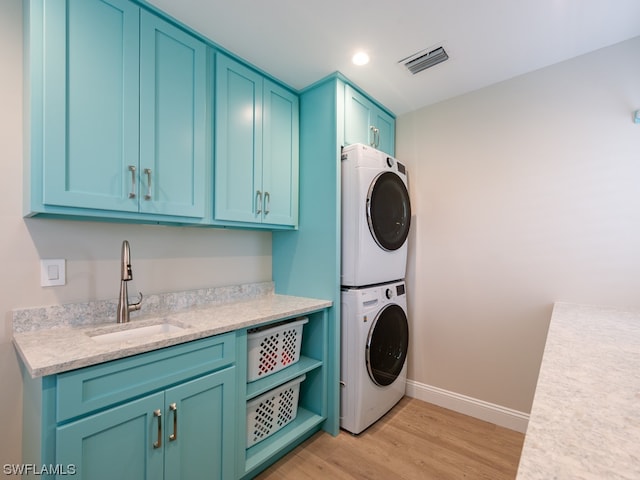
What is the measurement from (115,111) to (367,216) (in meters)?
1.46

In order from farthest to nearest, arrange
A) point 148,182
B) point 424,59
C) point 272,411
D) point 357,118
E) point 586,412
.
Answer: point 357,118 → point 424,59 → point 272,411 → point 148,182 → point 586,412

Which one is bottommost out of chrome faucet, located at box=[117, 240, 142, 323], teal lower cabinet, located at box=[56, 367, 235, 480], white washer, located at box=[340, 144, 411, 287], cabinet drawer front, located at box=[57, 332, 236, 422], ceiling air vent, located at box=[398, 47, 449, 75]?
teal lower cabinet, located at box=[56, 367, 235, 480]

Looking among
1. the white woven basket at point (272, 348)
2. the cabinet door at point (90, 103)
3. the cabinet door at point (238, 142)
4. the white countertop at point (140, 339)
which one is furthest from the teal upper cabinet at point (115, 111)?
the white woven basket at point (272, 348)

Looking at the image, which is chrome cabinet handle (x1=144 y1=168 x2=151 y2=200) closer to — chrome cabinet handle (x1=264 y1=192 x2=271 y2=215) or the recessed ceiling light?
chrome cabinet handle (x1=264 y1=192 x2=271 y2=215)

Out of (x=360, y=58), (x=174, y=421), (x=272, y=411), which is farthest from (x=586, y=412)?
(x=360, y=58)

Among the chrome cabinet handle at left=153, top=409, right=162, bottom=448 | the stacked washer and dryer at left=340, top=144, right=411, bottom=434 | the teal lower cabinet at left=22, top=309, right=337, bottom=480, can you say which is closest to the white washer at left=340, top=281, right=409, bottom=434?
the stacked washer and dryer at left=340, top=144, right=411, bottom=434

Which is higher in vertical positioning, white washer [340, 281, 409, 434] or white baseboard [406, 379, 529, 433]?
white washer [340, 281, 409, 434]

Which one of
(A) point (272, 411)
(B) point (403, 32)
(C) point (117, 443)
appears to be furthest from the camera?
(A) point (272, 411)

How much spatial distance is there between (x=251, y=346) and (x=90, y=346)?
76 centimetres

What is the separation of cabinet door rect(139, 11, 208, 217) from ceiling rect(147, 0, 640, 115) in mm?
147

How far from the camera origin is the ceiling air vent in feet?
6.10

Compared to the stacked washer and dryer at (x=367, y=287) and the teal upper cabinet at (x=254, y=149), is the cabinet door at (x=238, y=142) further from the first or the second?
the stacked washer and dryer at (x=367, y=287)

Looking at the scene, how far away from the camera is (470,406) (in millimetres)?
2254

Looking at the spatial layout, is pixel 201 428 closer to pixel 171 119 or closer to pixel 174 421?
pixel 174 421
